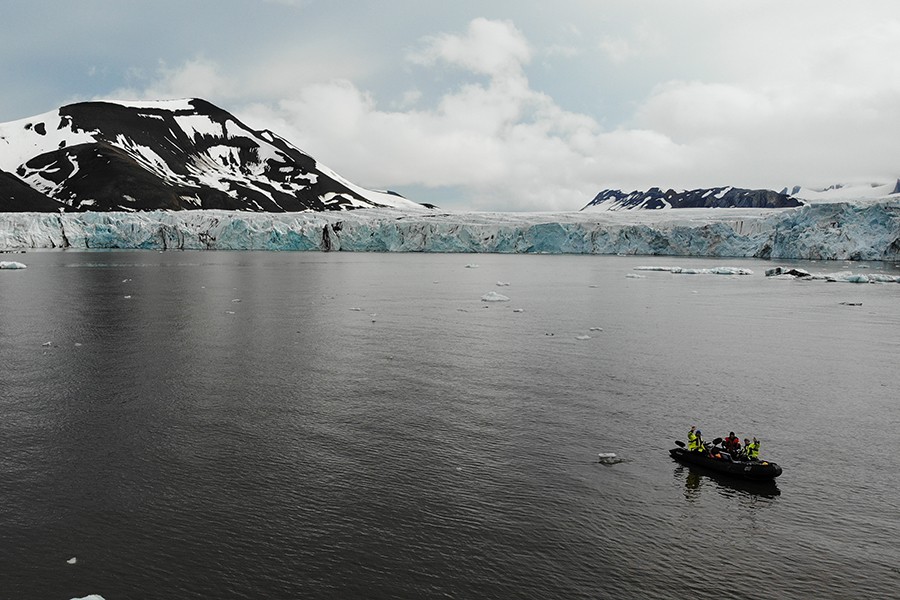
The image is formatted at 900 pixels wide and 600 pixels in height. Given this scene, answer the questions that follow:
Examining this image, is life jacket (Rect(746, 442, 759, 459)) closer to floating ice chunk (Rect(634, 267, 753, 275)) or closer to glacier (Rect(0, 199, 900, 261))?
floating ice chunk (Rect(634, 267, 753, 275))

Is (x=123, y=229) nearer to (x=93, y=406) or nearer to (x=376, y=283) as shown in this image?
(x=376, y=283)

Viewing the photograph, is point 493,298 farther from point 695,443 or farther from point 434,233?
point 434,233

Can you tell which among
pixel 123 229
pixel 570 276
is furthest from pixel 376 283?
pixel 123 229

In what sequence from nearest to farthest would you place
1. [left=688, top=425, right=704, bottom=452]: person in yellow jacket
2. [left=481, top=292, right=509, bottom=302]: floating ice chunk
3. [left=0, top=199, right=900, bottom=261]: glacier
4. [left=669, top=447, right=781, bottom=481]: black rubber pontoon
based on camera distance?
1. [left=669, top=447, right=781, bottom=481]: black rubber pontoon
2. [left=688, top=425, right=704, bottom=452]: person in yellow jacket
3. [left=481, top=292, right=509, bottom=302]: floating ice chunk
4. [left=0, top=199, right=900, bottom=261]: glacier

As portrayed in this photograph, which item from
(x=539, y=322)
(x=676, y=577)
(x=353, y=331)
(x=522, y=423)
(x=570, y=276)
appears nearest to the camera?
(x=676, y=577)

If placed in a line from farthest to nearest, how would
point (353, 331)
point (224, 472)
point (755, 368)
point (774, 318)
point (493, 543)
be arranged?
point (774, 318), point (353, 331), point (755, 368), point (224, 472), point (493, 543)

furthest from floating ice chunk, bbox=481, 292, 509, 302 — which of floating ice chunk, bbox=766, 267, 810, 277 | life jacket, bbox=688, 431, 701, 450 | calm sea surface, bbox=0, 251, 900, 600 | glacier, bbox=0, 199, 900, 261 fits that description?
glacier, bbox=0, 199, 900, 261
